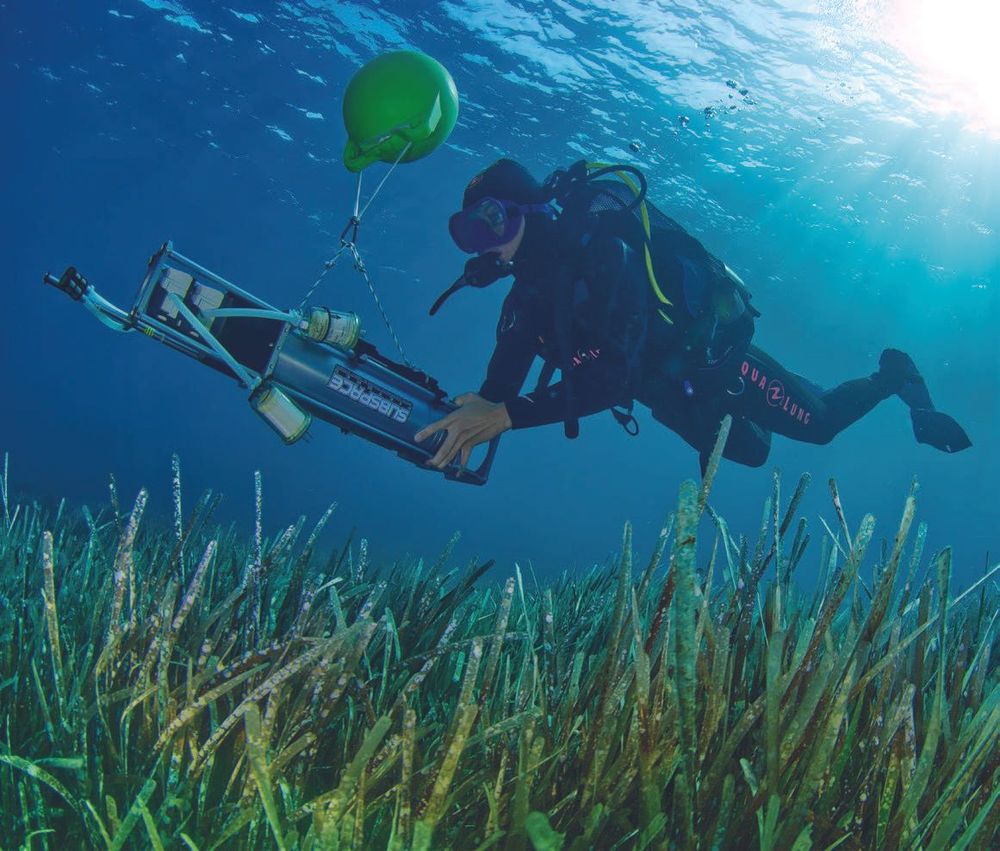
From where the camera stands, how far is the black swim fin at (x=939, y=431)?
237 inches

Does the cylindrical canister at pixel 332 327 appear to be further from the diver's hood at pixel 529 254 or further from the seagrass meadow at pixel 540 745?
the seagrass meadow at pixel 540 745

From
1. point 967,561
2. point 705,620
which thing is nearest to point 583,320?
point 705,620

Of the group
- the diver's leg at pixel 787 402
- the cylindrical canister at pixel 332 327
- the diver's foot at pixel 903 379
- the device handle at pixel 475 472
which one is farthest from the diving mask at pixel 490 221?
the diver's foot at pixel 903 379

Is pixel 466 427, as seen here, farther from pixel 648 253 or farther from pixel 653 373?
pixel 648 253

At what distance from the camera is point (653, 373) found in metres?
4.97

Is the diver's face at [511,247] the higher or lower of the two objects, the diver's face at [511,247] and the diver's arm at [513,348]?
the higher

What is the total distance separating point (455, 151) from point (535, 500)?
11102cm

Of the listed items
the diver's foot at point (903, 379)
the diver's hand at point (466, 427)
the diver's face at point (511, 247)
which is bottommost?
the diver's hand at point (466, 427)

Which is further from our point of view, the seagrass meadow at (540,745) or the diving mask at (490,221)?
the diving mask at (490,221)

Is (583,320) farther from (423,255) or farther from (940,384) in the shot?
(940,384)

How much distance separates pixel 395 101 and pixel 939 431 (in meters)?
6.07

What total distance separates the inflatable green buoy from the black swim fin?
5667 millimetres

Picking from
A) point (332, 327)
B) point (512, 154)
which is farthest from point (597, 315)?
point (512, 154)

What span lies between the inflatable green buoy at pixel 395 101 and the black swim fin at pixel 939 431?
567cm
